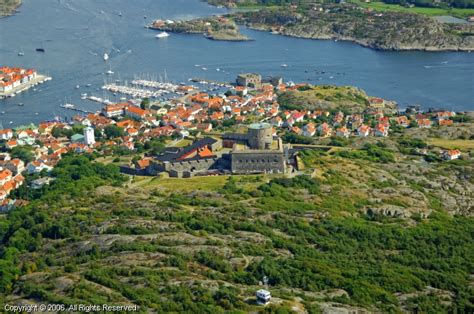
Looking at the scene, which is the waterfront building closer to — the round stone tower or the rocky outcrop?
the rocky outcrop

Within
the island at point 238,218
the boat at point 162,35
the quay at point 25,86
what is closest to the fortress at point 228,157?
the island at point 238,218

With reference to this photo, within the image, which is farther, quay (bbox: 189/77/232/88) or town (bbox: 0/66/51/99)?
quay (bbox: 189/77/232/88)

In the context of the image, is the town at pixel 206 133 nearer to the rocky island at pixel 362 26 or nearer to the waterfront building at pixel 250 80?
the waterfront building at pixel 250 80

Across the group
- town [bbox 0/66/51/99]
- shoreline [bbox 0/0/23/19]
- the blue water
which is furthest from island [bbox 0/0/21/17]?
town [bbox 0/66/51/99]

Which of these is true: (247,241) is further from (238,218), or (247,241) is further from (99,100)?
(99,100)

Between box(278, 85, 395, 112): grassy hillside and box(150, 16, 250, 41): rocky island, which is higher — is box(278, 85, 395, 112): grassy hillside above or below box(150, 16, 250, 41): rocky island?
below

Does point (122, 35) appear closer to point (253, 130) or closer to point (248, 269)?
point (253, 130)
